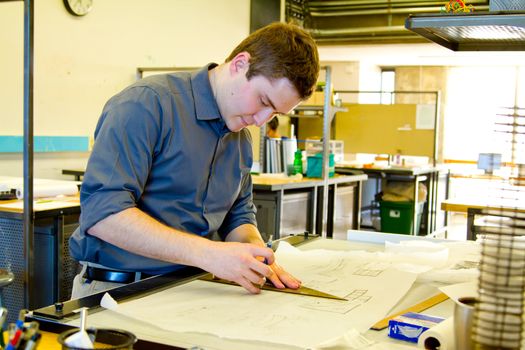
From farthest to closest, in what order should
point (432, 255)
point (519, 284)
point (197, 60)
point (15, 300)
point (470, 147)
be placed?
point (470, 147), point (197, 60), point (15, 300), point (432, 255), point (519, 284)

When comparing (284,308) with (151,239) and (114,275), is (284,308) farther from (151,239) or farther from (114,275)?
(114,275)

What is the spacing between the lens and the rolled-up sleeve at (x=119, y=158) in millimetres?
1324

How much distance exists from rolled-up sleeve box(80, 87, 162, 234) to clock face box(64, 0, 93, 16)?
11.0 feet

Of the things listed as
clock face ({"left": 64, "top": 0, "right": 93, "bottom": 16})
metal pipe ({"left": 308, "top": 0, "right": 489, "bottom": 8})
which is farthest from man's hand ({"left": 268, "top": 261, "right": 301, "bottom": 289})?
metal pipe ({"left": 308, "top": 0, "right": 489, "bottom": 8})

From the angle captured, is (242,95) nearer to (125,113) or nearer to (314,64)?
(314,64)

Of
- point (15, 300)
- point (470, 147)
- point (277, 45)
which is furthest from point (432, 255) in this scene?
point (470, 147)

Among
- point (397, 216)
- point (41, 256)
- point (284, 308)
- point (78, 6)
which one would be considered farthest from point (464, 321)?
point (397, 216)

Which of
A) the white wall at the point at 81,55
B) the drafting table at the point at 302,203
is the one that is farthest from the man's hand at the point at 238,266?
the white wall at the point at 81,55

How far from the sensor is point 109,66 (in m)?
4.92

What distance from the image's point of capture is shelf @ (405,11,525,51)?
124cm

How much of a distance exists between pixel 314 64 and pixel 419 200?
5191 millimetres

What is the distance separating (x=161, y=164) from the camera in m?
1.49

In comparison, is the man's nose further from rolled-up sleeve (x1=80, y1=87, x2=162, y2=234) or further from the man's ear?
rolled-up sleeve (x1=80, y1=87, x2=162, y2=234)

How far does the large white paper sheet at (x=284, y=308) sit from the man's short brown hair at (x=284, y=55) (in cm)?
48
